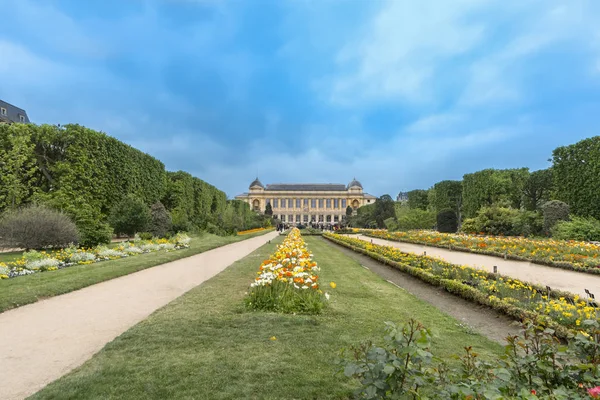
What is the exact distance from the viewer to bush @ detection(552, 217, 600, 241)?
666 inches

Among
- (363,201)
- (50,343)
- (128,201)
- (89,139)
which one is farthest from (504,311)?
(363,201)

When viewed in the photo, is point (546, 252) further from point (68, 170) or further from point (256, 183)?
point (256, 183)

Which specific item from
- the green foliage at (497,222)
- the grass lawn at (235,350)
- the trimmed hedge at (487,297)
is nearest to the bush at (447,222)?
the green foliage at (497,222)

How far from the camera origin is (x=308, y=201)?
117750 mm

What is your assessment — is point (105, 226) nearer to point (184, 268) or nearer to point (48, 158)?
point (48, 158)

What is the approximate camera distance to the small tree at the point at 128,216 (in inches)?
714

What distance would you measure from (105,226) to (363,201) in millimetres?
102912

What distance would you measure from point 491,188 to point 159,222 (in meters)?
28.0

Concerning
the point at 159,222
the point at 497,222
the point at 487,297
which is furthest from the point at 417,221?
the point at 487,297

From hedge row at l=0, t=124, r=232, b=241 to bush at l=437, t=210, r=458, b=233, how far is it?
24224mm

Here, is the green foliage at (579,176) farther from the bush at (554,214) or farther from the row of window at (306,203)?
the row of window at (306,203)

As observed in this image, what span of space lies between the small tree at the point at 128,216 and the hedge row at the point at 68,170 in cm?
67

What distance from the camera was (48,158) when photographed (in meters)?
17.4

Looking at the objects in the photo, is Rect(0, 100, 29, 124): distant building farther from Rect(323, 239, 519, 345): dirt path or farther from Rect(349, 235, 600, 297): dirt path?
Rect(349, 235, 600, 297): dirt path
